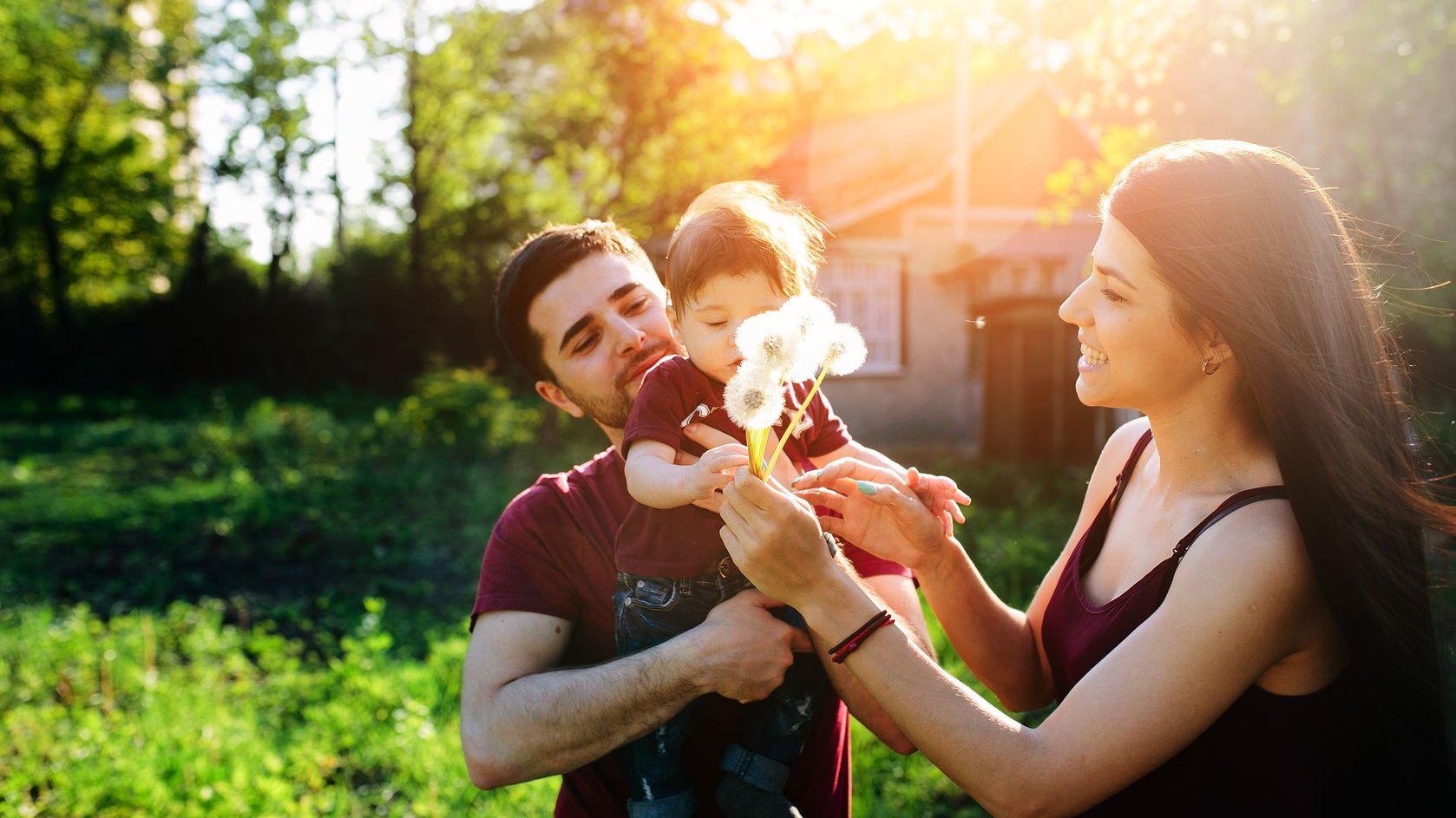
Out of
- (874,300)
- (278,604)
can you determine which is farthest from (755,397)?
(874,300)

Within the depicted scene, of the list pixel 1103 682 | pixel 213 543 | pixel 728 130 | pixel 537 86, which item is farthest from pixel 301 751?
pixel 537 86

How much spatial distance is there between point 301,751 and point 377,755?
1.31 ft

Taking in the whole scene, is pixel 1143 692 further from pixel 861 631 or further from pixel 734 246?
pixel 734 246

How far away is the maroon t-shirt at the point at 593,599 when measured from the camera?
2352mm

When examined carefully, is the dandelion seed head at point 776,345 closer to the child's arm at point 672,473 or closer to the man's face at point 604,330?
the child's arm at point 672,473

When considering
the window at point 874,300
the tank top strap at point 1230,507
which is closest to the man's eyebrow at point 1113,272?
the tank top strap at point 1230,507

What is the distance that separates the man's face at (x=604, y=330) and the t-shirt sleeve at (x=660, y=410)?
43 cm

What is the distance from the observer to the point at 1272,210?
1.89m

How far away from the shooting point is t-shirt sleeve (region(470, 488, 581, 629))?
7.82ft

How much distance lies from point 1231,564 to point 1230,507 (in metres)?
0.15

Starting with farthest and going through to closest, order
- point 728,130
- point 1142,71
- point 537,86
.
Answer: point 537,86 < point 728,130 < point 1142,71

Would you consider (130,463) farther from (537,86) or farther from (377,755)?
(537,86)

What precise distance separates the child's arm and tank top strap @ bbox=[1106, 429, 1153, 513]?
1.05 metres

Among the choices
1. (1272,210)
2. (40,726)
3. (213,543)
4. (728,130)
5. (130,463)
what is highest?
(1272,210)
